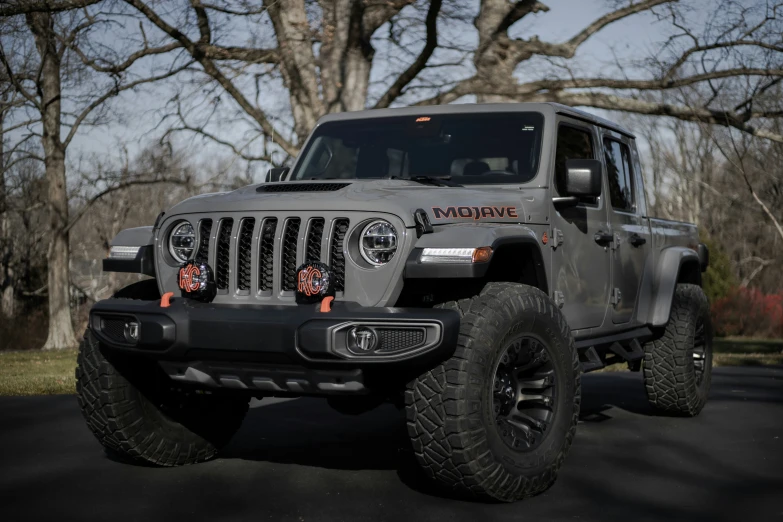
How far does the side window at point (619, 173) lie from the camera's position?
7.23 m

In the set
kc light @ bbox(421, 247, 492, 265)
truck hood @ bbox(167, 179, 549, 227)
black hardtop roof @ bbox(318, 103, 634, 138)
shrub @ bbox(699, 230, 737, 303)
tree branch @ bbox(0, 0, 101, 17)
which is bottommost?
shrub @ bbox(699, 230, 737, 303)

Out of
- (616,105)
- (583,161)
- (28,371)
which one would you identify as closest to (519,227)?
(583,161)

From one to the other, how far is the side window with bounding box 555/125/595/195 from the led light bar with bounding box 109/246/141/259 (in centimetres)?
257

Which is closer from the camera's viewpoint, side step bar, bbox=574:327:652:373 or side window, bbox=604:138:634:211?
side step bar, bbox=574:327:652:373

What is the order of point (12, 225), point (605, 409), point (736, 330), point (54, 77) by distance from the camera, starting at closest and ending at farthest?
point (605, 409), point (54, 77), point (736, 330), point (12, 225)

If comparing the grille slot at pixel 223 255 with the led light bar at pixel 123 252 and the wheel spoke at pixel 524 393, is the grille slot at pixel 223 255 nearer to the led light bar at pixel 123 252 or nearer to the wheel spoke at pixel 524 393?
the led light bar at pixel 123 252

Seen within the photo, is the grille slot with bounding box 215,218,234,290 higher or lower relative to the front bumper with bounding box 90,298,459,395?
higher

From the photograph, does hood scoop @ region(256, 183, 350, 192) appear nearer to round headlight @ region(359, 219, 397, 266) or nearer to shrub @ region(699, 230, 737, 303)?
round headlight @ region(359, 219, 397, 266)

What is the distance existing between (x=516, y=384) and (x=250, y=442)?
2307mm

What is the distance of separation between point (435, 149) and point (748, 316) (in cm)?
2281

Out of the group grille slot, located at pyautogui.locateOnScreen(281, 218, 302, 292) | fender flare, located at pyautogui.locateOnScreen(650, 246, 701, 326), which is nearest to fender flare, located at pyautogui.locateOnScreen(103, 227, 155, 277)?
grille slot, located at pyautogui.locateOnScreen(281, 218, 302, 292)

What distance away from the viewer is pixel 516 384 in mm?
5215

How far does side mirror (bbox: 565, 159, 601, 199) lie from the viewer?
5.78 meters

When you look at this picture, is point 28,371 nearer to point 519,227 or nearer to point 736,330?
point 519,227
